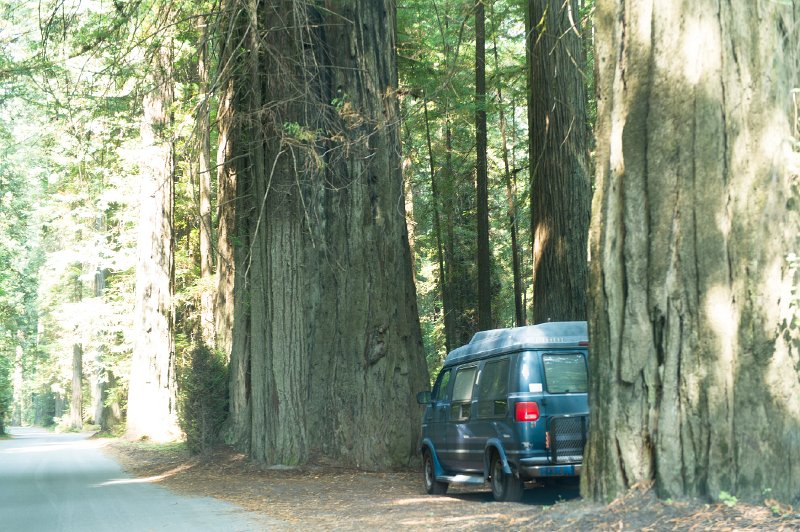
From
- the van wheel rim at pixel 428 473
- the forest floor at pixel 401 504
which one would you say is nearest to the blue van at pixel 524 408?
the forest floor at pixel 401 504

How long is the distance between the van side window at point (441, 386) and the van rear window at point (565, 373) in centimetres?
267

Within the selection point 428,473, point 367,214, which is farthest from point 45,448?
point 428,473

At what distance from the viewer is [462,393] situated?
12922mm

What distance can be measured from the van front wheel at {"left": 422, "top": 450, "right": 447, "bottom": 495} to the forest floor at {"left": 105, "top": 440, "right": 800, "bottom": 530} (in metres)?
0.18

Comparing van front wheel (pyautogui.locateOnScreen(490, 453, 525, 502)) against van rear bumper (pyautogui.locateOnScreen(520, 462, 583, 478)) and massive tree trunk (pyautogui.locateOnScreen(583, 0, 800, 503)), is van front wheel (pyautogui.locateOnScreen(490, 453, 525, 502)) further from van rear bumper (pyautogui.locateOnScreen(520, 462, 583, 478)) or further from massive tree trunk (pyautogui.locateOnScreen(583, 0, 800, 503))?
massive tree trunk (pyautogui.locateOnScreen(583, 0, 800, 503))

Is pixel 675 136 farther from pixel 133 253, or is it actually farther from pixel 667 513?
pixel 133 253

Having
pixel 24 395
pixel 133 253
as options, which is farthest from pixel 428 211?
pixel 24 395

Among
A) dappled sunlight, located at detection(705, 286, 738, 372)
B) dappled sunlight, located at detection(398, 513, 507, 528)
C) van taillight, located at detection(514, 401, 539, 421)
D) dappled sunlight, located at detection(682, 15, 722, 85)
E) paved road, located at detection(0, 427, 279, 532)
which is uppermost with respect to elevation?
dappled sunlight, located at detection(682, 15, 722, 85)

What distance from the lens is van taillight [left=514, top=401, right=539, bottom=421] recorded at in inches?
428

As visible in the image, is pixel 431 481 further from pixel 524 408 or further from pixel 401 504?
pixel 524 408

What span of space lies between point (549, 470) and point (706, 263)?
4434 mm

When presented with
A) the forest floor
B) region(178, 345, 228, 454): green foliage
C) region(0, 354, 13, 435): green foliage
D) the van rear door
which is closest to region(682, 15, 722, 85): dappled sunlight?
the forest floor

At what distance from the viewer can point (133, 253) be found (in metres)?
35.7

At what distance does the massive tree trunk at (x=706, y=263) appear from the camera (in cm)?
679
